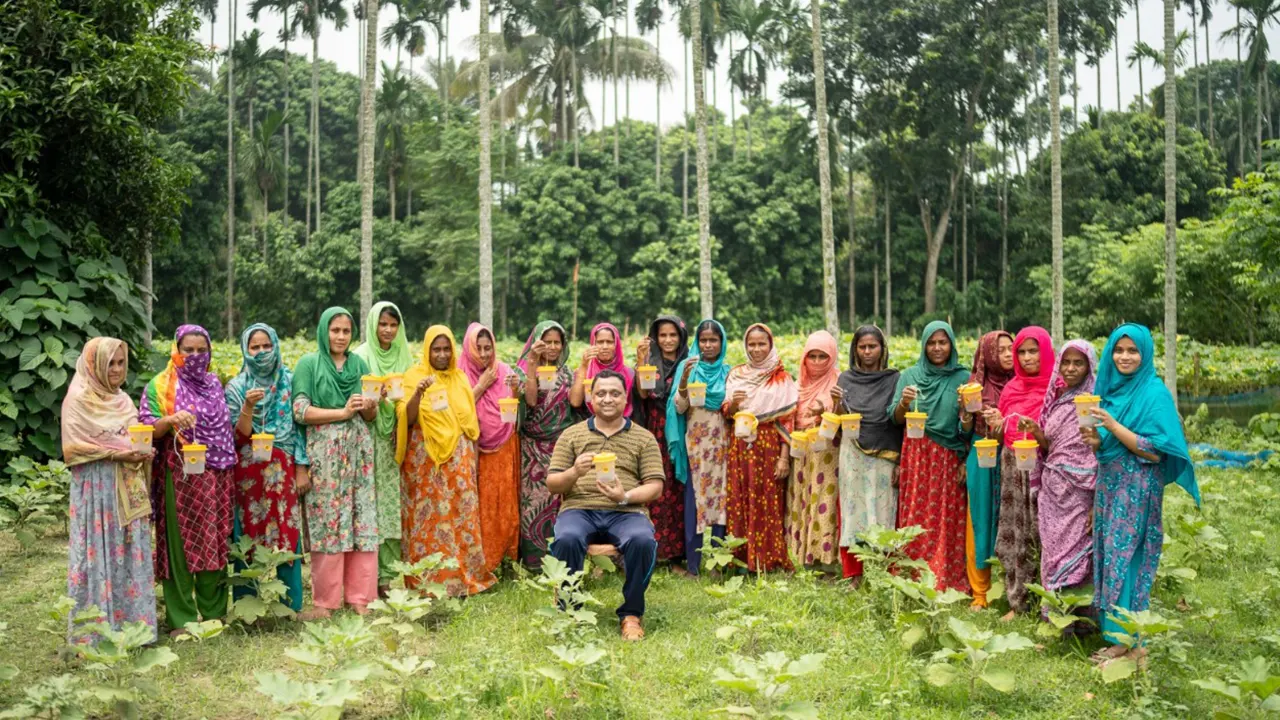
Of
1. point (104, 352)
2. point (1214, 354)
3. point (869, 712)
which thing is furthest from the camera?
point (1214, 354)

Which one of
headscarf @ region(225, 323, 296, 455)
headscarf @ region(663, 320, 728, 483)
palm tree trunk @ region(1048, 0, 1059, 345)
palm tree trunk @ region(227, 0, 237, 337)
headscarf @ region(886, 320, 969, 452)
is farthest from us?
palm tree trunk @ region(227, 0, 237, 337)

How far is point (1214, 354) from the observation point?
57.5ft

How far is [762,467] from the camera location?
6098 mm

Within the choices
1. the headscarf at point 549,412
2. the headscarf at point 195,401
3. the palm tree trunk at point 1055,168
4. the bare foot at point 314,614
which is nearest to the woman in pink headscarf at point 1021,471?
the headscarf at point 549,412

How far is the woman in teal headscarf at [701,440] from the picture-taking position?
6.08 metres

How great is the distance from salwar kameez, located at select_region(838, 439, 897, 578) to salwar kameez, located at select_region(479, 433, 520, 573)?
191cm

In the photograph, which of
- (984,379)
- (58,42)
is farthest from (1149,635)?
(58,42)

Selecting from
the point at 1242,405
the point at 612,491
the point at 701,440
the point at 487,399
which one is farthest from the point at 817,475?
the point at 1242,405

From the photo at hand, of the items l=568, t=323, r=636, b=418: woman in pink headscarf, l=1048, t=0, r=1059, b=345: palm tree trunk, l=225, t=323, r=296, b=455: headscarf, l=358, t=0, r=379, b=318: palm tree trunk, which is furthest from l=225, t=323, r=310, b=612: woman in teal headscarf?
l=1048, t=0, r=1059, b=345: palm tree trunk

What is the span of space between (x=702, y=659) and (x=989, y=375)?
2189 millimetres

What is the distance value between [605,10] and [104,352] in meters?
27.4

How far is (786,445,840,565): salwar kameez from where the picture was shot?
5.91 metres

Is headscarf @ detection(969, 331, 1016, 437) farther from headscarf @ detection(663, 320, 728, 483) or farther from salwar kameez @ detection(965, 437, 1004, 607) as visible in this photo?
headscarf @ detection(663, 320, 728, 483)

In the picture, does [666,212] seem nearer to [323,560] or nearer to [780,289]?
[780,289]
